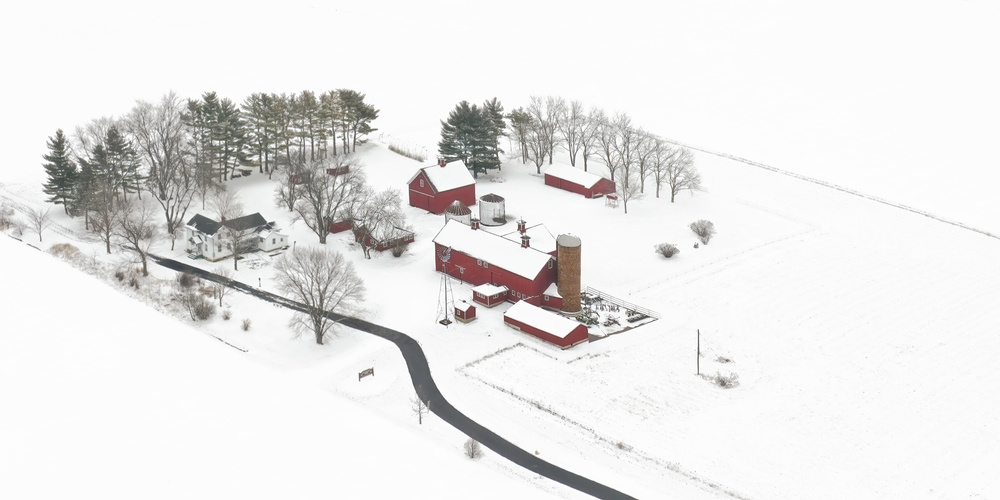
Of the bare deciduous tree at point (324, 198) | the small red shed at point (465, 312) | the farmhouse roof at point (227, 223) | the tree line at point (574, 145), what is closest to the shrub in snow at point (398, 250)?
the bare deciduous tree at point (324, 198)

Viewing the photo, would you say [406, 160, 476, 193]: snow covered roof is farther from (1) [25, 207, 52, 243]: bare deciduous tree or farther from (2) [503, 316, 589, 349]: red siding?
(1) [25, 207, 52, 243]: bare deciduous tree

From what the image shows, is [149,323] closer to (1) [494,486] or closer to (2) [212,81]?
(1) [494,486]

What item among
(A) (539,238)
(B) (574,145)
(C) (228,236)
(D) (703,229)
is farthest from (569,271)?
(B) (574,145)

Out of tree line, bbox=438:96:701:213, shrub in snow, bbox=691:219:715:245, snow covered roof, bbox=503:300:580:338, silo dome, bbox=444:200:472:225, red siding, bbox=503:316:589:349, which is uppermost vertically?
tree line, bbox=438:96:701:213

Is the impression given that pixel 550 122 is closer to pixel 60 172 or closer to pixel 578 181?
pixel 578 181

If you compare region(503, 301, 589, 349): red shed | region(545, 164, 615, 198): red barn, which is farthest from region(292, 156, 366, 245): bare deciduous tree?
region(503, 301, 589, 349): red shed

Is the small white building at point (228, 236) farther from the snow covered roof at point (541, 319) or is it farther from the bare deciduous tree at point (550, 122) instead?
the bare deciduous tree at point (550, 122)
